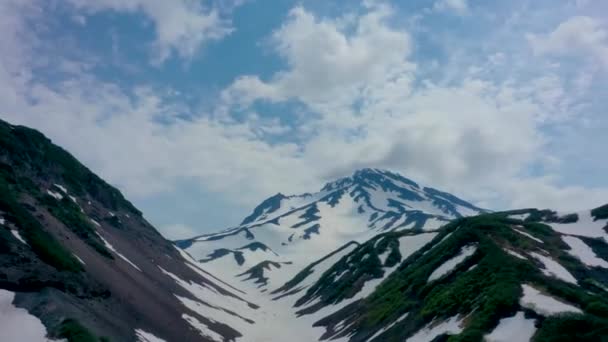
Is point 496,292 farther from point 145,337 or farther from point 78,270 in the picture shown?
point 78,270

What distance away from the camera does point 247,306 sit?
13488cm

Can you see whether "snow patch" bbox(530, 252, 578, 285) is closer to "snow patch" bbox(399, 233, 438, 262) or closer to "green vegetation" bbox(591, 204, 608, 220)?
"green vegetation" bbox(591, 204, 608, 220)

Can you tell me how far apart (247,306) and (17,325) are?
101757mm

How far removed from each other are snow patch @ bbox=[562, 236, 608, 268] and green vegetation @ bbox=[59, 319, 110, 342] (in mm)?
68161

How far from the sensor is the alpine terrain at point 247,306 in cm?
4212

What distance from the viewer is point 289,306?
145625mm

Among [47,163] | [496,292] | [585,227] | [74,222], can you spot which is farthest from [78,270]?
[585,227]

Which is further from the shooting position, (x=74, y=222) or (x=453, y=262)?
(x=74, y=222)

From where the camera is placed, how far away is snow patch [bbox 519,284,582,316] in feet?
139

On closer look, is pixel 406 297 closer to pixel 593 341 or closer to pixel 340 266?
pixel 593 341

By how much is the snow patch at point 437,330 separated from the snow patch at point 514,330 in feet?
13.7

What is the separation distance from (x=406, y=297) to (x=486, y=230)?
17.2 meters

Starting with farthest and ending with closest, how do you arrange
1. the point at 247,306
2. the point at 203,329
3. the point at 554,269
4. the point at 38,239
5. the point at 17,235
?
the point at 247,306 < the point at 203,329 < the point at 554,269 < the point at 38,239 < the point at 17,235

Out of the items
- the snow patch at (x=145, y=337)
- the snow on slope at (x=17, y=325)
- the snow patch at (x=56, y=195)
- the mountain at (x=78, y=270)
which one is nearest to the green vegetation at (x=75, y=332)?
the mountain at (x=78, y=270)
